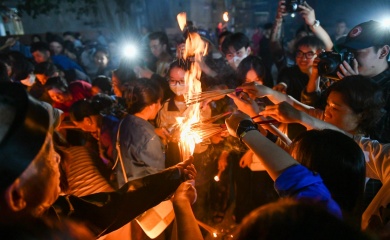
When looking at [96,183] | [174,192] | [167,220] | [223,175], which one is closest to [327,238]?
[174,192]

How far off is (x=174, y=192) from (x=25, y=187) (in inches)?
49.8

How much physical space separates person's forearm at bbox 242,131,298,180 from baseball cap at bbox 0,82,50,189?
1.19 meters

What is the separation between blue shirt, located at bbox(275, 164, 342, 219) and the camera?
5.08ft

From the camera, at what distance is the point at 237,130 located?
83.5 inches

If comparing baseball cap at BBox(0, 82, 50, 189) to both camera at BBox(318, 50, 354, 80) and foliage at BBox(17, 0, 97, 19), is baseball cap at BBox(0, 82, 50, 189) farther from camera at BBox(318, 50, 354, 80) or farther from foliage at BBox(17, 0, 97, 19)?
foliage at BBox(17, 0, 97, 19)

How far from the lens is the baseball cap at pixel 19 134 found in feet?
3.95

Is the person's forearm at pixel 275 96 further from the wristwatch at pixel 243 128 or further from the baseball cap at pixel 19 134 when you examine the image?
the baseball cap at pixel 19 134

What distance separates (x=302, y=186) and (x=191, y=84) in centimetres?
300

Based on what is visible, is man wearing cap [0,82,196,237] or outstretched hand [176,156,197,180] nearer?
man wearing cap [0,82,196,237]

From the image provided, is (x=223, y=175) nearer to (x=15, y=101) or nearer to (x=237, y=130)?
(x=237, y=130)

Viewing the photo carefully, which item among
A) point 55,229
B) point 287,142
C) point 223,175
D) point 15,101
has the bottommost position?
point 223,175

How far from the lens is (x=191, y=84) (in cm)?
438

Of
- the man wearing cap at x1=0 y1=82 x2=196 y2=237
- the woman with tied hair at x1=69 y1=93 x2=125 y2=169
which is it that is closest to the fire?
the woman with tied hair at x1=69 y1=93 x2=125 y2=169

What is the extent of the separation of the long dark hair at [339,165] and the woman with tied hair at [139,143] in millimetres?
1810
